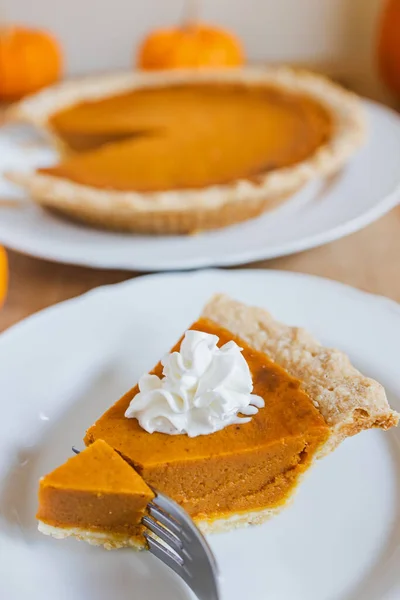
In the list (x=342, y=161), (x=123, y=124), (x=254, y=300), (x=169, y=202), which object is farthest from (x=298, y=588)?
(x=123, y=124)

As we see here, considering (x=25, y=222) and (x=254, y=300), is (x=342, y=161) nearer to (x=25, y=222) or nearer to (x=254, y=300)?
(x=254, y=300)

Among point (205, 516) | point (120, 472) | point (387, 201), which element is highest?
point (387, 201)

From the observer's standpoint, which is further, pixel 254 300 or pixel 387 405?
pixel 254 300

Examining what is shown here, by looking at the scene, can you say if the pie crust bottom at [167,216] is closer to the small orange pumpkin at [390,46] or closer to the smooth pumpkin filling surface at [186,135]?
the smooth pumpkin filling surface at [186,135]

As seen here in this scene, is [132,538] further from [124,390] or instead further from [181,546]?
[124,390]

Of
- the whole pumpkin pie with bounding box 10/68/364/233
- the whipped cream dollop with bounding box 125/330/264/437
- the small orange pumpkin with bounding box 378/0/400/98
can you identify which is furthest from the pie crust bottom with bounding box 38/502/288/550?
the small orange pumpkin with bounding box 378/0/400/98

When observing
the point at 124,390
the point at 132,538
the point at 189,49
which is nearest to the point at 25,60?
the point at 189,49

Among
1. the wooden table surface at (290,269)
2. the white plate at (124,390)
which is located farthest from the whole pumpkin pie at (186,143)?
the white plate at (124,390)
